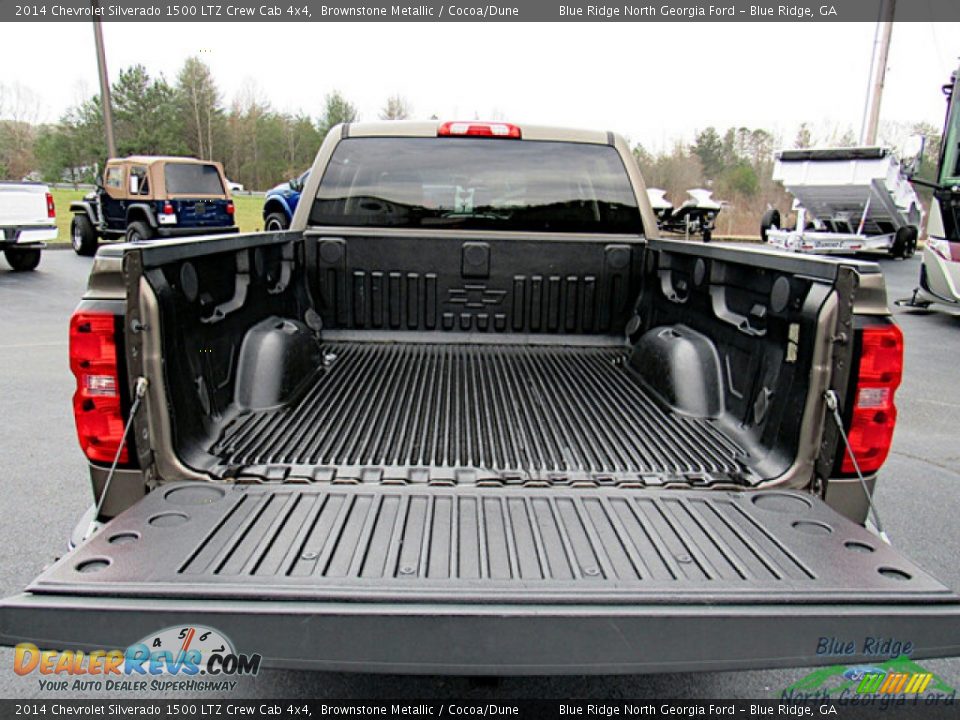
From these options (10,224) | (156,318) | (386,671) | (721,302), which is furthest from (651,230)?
(10,224)

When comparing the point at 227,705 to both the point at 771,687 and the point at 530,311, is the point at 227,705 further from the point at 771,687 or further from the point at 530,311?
the point at 530,311

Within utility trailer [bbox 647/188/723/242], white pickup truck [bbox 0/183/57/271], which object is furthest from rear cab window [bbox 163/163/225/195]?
utility trailer [bbox 647/188/723/242]

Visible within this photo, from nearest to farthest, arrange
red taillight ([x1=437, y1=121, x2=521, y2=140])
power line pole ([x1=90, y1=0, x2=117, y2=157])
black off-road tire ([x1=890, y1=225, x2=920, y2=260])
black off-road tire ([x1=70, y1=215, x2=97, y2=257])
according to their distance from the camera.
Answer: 1. red taillight ([x1=437, y1=121, x2=521, y2=140])
2. black off-road tire ([x1=70, y1=215, x2=97, y2=257])
3. power line pole ([x1=90, y1=0, x2=117, y2=157])
4. black off-road tire ([x1=890, y1=225, x2=920, y2=260])

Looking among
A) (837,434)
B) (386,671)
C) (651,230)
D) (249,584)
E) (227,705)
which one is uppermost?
(651,230)

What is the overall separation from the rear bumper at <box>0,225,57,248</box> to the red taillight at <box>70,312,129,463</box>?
43.5ft

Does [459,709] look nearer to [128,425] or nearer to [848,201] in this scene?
[128,425]

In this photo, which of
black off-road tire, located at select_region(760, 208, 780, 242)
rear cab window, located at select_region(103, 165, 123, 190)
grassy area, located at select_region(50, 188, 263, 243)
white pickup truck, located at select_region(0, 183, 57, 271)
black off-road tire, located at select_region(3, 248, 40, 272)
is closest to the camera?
white pickup truck, located at select_region(0, 183, 57, 271)

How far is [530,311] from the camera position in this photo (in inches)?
159

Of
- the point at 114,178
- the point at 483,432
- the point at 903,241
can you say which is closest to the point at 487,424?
the point at 483,432

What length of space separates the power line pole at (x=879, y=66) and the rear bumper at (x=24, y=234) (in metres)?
22.3

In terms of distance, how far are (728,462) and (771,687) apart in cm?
83

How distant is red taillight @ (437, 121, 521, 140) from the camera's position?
12.7 feet

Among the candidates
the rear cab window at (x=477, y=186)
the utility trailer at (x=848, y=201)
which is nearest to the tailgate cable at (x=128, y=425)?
the rear cab window at (x=477, y=186)

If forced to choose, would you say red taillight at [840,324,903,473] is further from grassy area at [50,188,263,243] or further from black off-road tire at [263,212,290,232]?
grassy area at [50,188,263,243]
